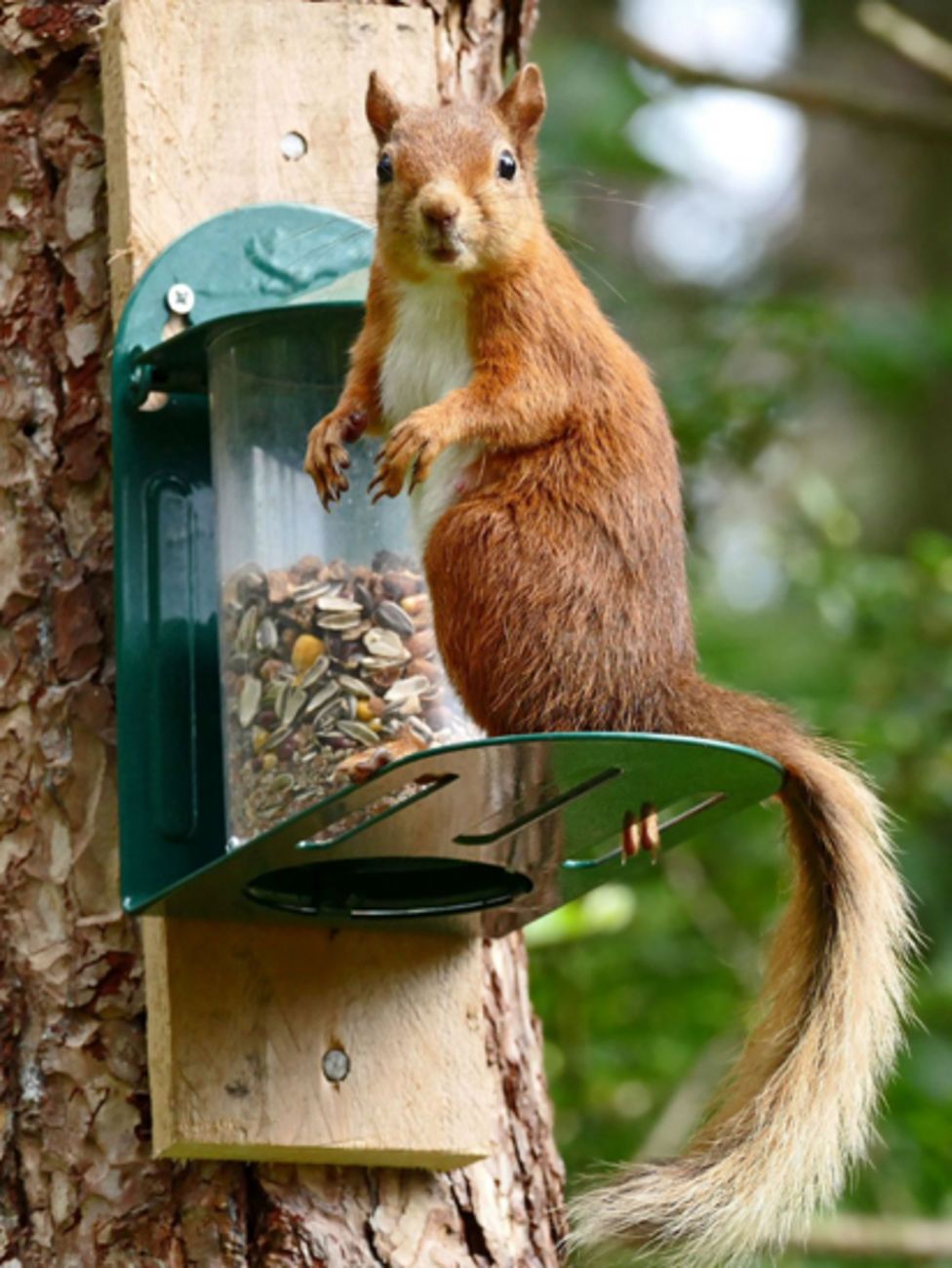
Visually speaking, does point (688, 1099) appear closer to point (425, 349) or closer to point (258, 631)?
point (258, 631)

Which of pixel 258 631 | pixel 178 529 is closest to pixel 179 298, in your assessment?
pixel 178 529

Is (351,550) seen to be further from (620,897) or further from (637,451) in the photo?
(620,897)

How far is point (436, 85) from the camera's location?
4.05 metres

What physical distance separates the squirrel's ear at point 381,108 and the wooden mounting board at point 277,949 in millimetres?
311

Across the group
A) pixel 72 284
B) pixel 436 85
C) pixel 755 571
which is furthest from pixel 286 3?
pixel 755 571

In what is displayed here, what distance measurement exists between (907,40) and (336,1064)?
4.58 m

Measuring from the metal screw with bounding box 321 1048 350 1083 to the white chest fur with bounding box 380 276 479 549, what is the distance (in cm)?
83

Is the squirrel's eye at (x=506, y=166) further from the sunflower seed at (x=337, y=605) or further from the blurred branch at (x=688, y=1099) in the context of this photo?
the blurred branch at (x=688, y=1099)

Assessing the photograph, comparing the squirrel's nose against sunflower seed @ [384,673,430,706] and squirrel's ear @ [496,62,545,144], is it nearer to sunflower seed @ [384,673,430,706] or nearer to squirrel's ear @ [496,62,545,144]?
squirrel's ear @ [496,62,545,144]

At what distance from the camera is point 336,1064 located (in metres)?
3.43

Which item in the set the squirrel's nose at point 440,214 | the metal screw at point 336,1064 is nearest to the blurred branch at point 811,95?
the squirrel's nose at point 440,214

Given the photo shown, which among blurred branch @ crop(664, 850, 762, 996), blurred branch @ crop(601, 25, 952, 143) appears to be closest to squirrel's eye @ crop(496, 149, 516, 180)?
blurred branch @ crop(664, 850, 762, 996)

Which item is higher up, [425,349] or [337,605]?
[425,349]

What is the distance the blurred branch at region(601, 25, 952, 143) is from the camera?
23.6ft
